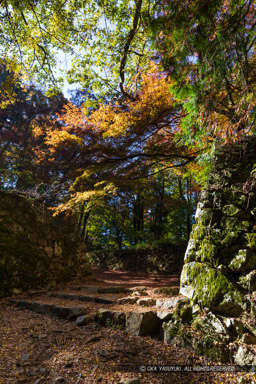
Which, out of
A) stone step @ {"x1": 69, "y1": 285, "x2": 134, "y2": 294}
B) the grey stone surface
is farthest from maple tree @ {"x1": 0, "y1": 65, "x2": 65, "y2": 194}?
the grey stone surface

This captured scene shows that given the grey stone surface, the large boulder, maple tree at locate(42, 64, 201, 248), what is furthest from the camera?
maple tree at locate(42, 64, 201, 248)

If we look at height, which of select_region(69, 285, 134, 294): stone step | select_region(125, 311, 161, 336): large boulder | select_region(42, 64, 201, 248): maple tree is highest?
select_region(42, 64, 201, 248): maple tree

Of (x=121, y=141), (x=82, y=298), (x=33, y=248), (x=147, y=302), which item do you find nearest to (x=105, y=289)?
(x=82, y=298)

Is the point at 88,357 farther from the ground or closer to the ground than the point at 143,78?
closer to the ground

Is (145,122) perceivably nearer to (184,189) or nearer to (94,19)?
(94,19)

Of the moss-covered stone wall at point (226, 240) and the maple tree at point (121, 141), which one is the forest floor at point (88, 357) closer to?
the moss-covered stone wall at point (226, 240)

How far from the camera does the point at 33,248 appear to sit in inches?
217

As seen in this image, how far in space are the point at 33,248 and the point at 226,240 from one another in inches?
191

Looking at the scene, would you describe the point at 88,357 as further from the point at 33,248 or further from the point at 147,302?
the point at 33,248

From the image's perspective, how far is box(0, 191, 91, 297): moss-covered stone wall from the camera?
4850 millimetres

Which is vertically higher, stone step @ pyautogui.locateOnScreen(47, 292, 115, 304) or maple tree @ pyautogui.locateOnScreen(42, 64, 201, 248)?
maple tree @ pyautogui.locateOnScreen(42, 64, 201, 248)

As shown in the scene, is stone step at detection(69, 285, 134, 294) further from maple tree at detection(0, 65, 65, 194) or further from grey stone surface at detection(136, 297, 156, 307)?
maple tree at detection(0, 65, 65, 194)

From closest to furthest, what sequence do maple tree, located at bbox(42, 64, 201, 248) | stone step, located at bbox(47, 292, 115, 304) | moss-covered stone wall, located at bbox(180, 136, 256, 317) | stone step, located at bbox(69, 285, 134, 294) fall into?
moss-covered stone wall, located at bbox(180, 136, 256, 317), stone step, located at bbox(47, 292, 115, 304), maple tree, located at bbox(42, 64, 201, 248), stone step, located at bbox(69, 285, 134, 294)

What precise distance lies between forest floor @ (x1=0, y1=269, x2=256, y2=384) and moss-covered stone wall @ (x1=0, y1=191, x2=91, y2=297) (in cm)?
191
